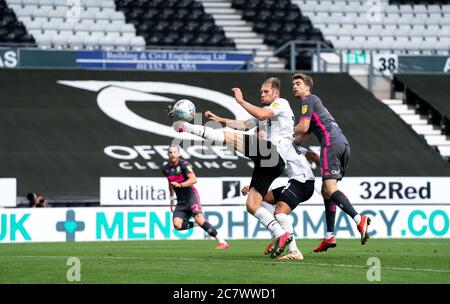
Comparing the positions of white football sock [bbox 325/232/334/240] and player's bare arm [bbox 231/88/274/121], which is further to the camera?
white football sock [bbox 325/232/334/240]

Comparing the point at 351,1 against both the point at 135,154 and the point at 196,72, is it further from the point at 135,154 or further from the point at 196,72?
the point at 135,154

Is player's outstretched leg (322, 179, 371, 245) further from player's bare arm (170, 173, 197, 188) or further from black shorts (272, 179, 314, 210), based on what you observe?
player's bare arm (170, 173, 197, 188)

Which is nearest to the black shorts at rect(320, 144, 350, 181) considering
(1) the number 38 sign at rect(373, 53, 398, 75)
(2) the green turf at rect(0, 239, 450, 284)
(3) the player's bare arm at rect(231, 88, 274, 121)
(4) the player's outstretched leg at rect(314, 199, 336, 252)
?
(4) the player's outstretched leg at rect(314, 199, 336, 252)

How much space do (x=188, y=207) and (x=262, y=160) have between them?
6808mm

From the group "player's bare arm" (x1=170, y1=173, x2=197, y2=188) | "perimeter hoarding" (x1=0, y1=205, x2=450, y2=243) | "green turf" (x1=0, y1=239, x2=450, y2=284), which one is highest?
"player's bare arm" (x1=170, y1=173, x2=197, y2=188)

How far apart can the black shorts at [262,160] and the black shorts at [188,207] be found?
628cm

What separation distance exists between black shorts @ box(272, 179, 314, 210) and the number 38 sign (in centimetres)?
1848

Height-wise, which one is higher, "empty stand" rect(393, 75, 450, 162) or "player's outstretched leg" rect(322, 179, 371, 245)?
"empty stand" rect(393, 75, 450, 162)

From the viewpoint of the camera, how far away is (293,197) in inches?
568

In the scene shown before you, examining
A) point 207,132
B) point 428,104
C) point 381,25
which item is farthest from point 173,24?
point 207,132

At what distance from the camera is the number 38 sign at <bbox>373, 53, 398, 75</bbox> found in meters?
32.6

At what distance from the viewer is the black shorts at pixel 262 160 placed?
13375 millimetres

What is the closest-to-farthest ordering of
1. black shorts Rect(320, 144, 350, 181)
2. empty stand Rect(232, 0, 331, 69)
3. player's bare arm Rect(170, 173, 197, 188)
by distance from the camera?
black shorts Rect(320, 144, 350, 181)
player's bare arm Rect(170, 173, 197, 188)
empty stand Rect(232, 0, 331, 69)
